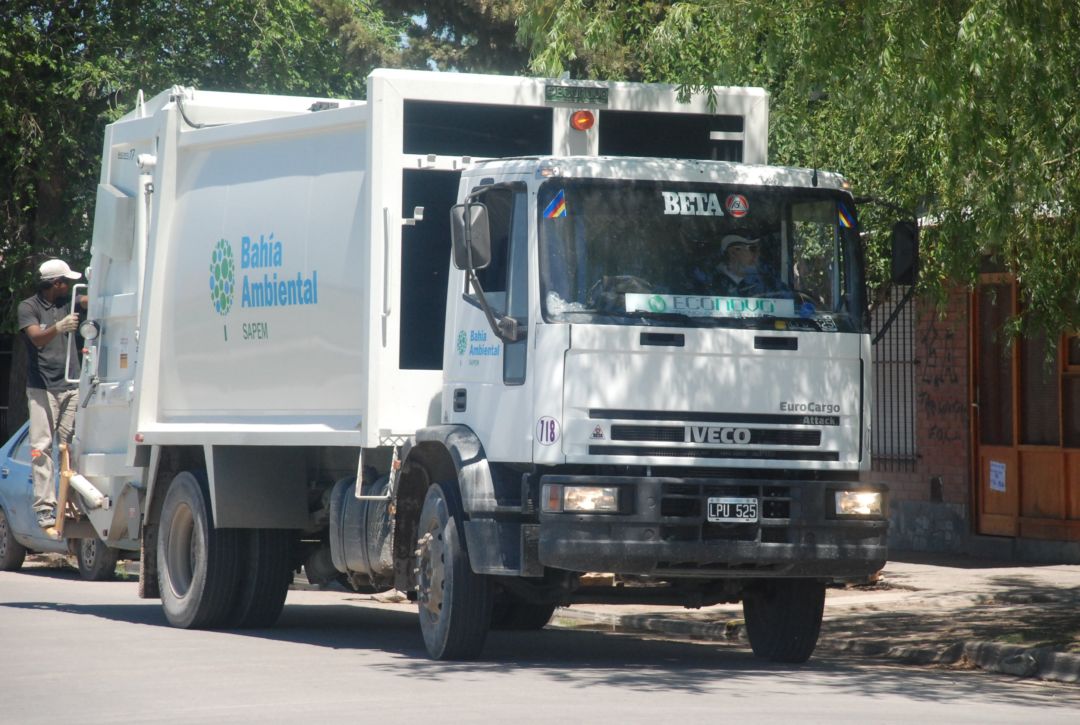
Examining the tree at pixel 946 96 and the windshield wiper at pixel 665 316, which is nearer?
the windshield wiper at pixel 665 316

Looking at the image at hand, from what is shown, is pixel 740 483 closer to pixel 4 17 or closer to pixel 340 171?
pixel 340 171

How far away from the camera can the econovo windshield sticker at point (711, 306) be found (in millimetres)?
9578

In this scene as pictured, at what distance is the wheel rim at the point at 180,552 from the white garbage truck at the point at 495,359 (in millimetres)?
18

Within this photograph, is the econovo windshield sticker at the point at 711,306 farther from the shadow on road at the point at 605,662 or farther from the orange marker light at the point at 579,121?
the shadow on road at the point at 605,662

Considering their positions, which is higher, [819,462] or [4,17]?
[4,17]

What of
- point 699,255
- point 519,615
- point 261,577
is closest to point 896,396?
point 519,615

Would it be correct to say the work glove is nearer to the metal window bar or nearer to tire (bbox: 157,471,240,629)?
tire (bbox: 157,471,240,629)

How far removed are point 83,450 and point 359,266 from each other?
13.4 feet

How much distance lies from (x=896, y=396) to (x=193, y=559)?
8861 mm

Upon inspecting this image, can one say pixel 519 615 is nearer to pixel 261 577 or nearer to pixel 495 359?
pixel 261 577

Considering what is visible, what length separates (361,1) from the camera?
25922 mm

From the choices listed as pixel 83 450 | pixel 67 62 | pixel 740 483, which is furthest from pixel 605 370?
pixel 67 62

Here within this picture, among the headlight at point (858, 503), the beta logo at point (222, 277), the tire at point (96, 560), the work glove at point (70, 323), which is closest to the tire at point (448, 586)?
the headlight at point (858, 503)

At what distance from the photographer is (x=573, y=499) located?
9336 mm
